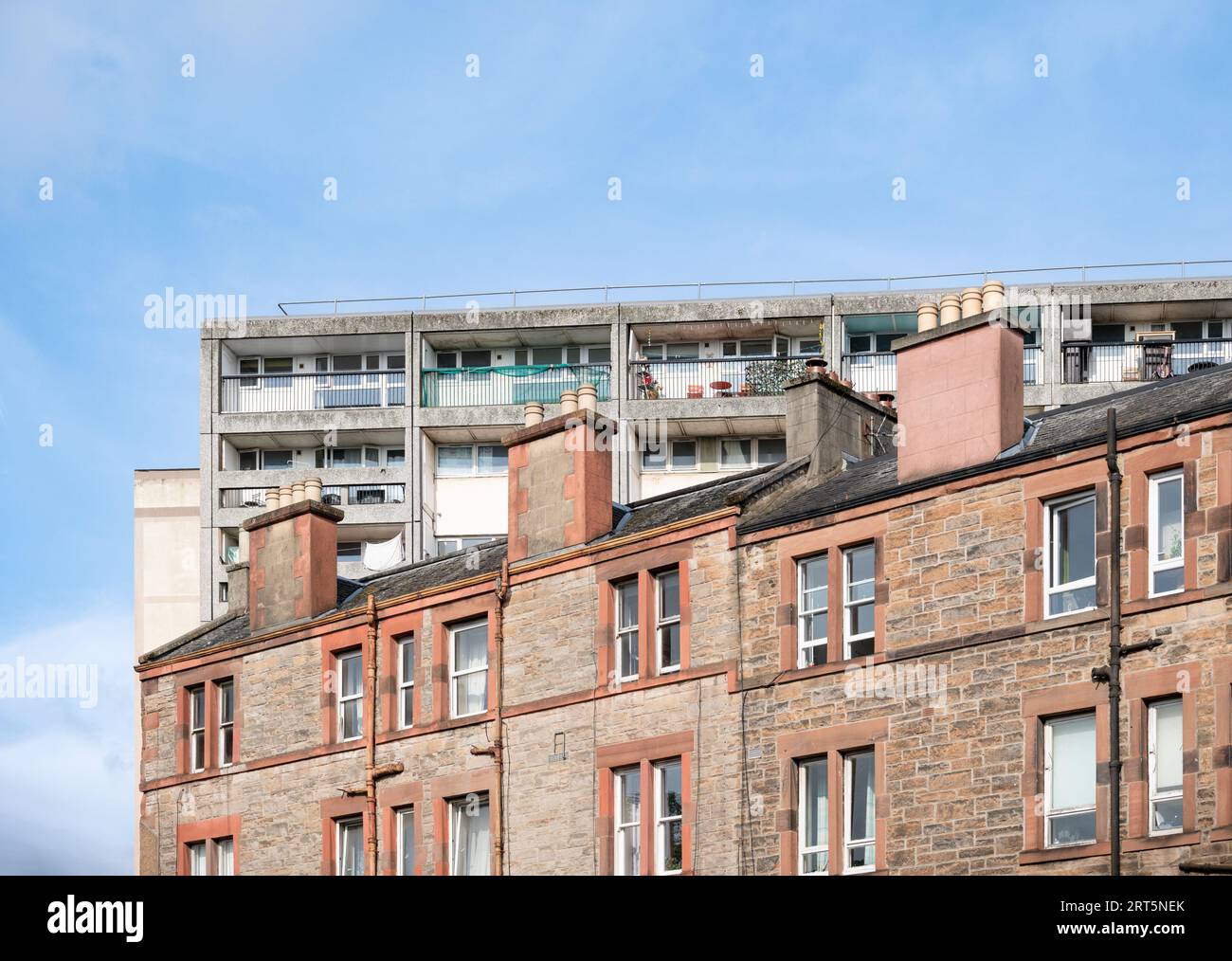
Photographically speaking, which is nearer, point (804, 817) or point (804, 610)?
point (804, 817)

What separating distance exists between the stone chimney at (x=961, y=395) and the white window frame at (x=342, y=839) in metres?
12.2

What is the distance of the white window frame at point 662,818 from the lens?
3688cm

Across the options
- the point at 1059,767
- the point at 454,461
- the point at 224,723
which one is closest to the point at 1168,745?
the point at 1059,767

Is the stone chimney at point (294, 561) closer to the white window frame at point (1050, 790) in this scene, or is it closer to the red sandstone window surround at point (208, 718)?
the red sandstone window surround at point (208, 718)

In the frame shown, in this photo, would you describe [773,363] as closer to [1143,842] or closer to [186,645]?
[186,645]

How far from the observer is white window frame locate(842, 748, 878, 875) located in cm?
3438

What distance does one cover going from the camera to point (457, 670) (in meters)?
41.3

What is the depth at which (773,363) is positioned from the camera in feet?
226

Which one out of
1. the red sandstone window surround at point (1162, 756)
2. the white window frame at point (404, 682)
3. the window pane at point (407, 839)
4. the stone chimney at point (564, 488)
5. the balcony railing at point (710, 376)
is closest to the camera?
the red sandstone window surround at point (1162, 756)

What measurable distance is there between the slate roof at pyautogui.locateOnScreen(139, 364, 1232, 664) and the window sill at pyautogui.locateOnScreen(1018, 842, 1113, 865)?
5766 mm

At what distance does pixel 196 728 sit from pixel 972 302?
18157 mm

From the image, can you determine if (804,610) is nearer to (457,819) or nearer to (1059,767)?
(1059,767)

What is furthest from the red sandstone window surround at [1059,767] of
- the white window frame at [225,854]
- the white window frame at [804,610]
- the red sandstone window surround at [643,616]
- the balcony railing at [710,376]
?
the balcony railing at [710,376]
